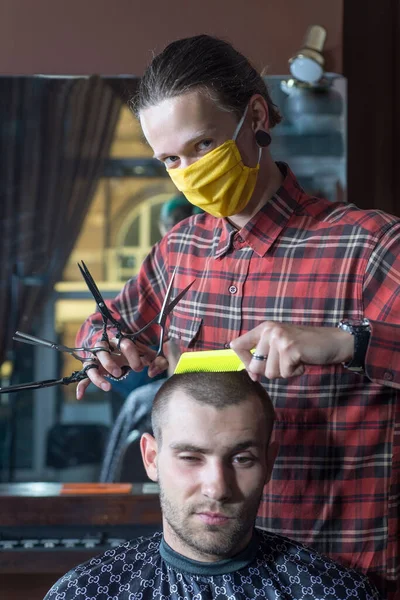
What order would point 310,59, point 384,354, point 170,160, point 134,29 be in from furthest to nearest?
point 134,29 → point 310,59 → point 170,160 → point 384,354

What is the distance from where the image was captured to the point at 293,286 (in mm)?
1722

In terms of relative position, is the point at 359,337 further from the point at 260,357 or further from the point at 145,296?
the point at 145,296

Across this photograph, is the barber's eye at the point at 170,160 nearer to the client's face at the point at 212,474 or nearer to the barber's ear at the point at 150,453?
the client's face at the point at 212,474

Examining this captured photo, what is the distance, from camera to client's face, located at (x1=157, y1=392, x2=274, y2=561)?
5.18 ft

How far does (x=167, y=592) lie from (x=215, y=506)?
0.28m

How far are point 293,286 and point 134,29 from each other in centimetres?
187

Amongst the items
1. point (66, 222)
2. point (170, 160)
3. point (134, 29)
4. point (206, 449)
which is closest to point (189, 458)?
point (206, 449)

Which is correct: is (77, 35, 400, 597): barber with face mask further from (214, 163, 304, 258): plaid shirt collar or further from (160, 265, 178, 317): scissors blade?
(160, 265, 178, 317): scissors blade

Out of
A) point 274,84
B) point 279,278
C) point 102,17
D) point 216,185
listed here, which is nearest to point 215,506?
point 279,278

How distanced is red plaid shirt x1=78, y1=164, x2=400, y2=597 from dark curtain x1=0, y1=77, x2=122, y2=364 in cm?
153

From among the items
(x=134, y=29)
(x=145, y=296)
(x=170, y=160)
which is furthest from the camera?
(x=134, y=29)

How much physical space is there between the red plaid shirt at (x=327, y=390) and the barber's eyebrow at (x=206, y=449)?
0.15 meters

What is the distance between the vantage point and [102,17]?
3148 millimetres

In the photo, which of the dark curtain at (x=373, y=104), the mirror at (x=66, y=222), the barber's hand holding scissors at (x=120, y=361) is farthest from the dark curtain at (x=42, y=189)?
the barber's hand holding scissors at (x=120, y=361)
